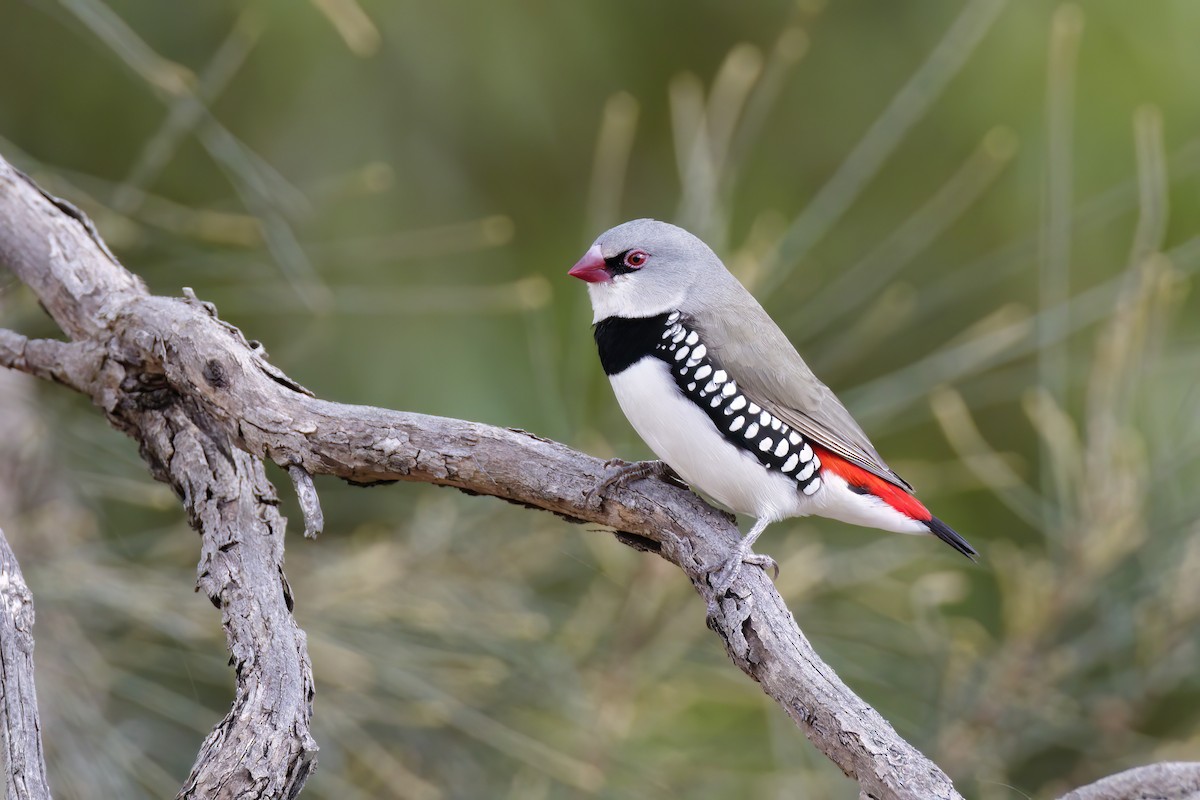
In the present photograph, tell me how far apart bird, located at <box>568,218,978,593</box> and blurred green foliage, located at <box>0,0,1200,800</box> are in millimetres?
764

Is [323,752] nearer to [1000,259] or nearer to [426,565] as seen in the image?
[426,565]

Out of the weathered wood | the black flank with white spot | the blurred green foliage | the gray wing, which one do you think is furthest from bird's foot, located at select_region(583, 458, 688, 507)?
the blurred green foliage

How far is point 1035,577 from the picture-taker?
378 centimetres

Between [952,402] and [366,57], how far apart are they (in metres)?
2.47

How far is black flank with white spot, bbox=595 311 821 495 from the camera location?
2.55 m

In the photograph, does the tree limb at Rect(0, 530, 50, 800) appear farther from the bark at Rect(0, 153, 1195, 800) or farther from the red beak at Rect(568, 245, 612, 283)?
the red beak at Rect(568, 245, 612, 283)

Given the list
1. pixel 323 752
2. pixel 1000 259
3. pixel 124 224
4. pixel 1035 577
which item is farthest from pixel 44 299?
pixel 1000 259

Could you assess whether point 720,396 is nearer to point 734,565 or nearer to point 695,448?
point 695,448

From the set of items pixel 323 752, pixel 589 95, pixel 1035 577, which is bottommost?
pixel 1035 577

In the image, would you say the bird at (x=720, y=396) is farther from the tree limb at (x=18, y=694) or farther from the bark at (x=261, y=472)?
the tree limb at (x=18, y=694)

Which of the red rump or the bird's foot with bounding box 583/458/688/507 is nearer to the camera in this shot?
the bird's foot with bounding box 583/458/688/507

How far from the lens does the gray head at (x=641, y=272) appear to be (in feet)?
8.91

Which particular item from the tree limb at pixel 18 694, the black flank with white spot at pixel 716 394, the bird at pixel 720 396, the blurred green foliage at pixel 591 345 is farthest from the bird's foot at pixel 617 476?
the tree limb at pixel 18 694

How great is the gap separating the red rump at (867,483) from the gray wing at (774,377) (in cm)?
2
